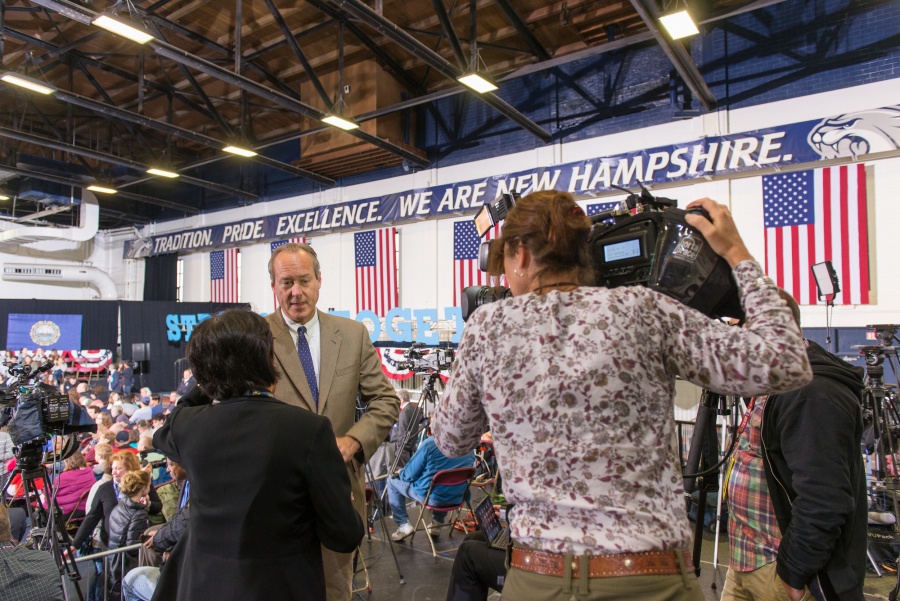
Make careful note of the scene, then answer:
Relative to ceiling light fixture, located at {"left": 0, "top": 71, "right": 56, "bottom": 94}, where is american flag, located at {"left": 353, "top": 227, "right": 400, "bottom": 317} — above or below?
below

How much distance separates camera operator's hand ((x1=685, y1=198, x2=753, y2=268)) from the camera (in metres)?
0.99

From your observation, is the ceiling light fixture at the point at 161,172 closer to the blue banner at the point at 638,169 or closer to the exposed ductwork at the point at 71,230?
the blue banner at the point at 638,169

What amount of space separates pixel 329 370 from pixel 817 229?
6.09m

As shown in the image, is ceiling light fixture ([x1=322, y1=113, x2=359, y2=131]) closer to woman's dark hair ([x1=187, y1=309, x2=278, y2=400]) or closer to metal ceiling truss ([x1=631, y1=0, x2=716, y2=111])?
metal ceiling truss ([x1=631, y1=0, x2=716, y2=111])

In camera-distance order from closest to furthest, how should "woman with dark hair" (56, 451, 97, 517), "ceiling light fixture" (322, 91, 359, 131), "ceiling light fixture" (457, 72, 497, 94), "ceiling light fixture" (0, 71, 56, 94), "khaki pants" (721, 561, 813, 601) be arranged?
1. "khaki pants" (721, 561, 813, 601)
2. "woman with dark hair" (56, 451, 97, 517)
3. "ceiling light fixture" (457, 72, 497, 94)
4. "ceiling light fixture" (0, 71, 56, 94)
5. "ceiling light fixture" (322, 91, 359, 131)

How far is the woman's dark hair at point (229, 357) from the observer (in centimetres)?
130

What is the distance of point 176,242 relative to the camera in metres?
13.4

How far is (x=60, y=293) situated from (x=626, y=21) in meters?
15.9

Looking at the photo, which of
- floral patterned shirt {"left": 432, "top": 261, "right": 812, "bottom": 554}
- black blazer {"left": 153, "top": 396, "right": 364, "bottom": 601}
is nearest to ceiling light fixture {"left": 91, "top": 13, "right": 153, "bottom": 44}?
black blazer {"left": 153, "top": 396, "right": 364, "bottom": 601}

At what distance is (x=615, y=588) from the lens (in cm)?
86

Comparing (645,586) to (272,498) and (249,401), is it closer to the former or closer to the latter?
(272,498)

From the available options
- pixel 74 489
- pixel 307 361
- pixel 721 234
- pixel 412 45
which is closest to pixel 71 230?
pixel 74 489

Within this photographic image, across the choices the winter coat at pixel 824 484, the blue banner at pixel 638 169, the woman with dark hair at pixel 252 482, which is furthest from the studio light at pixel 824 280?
the woman with dark hair at pixel 252 482

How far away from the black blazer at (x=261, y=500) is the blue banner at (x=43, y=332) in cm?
1384
